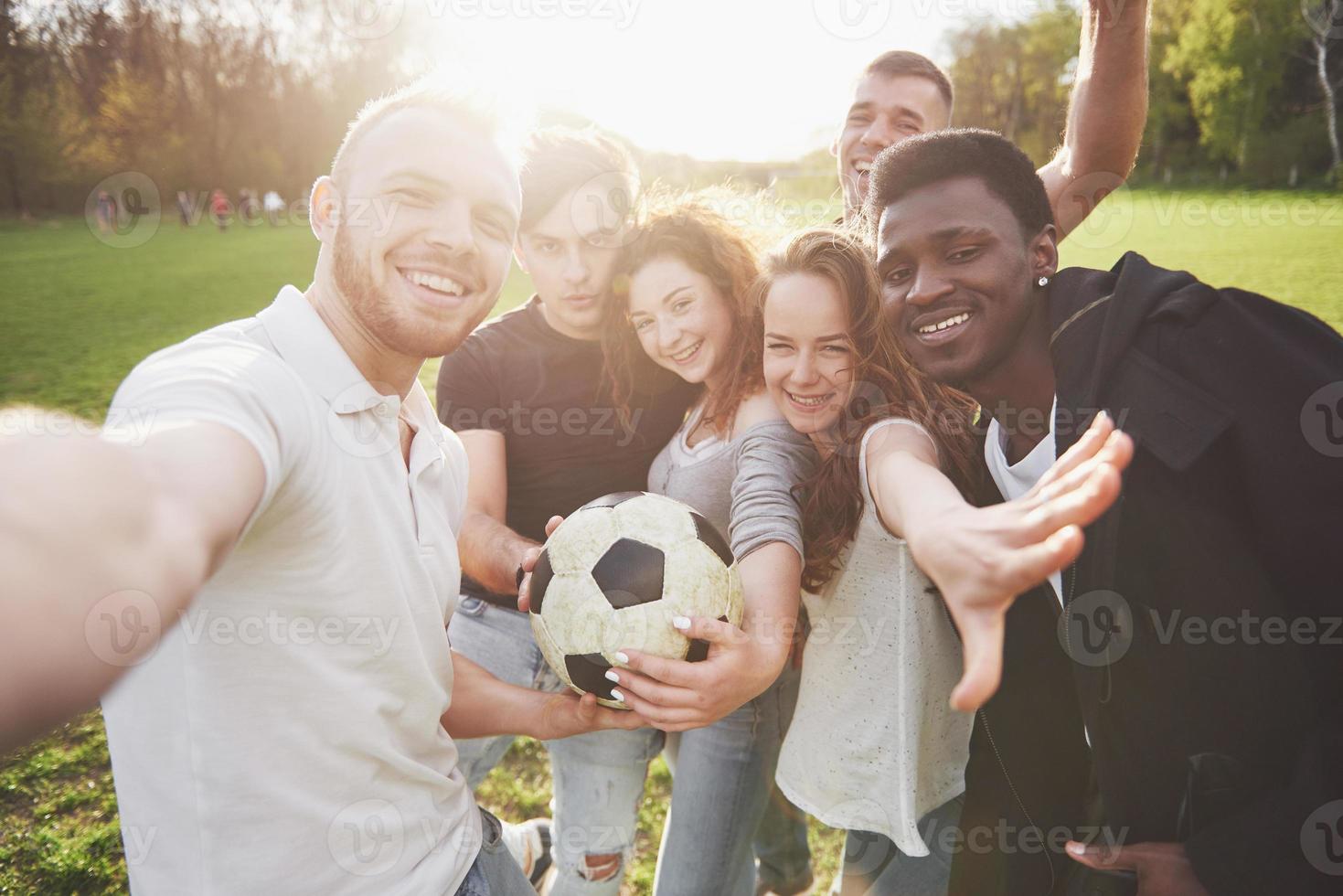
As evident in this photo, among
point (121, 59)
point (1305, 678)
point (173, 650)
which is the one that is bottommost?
point (1305, 678)

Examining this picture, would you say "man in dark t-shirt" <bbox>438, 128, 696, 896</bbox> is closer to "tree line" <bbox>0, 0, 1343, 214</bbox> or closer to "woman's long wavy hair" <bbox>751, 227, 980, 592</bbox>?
"woman's long wavy hair" <bbox>751, 227, 980, 592</bbox>

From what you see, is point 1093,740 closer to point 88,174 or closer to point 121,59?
point 88,174

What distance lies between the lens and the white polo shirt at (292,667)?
1593 millimetres

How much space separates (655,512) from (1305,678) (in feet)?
5.87

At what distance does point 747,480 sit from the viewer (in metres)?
2.43

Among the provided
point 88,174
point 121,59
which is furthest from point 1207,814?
point 121,59

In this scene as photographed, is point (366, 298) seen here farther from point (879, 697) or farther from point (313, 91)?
point (313, 91)

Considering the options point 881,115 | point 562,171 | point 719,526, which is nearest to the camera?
point 719,526

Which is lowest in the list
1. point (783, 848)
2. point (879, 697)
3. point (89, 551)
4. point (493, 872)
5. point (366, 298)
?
point (783, 848)

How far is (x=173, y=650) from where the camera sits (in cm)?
164

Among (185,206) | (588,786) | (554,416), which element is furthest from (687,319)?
(185,206)

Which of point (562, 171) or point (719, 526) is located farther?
point (562, 171)

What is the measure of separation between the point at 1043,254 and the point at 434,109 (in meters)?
1.96

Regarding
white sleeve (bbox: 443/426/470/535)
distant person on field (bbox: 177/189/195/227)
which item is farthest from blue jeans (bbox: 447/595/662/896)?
distant person on field (bbox: 177/189/195/227)
